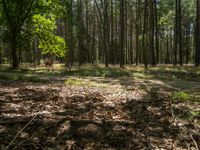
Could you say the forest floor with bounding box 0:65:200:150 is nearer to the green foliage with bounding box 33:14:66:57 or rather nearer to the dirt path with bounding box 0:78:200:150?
the dirt path with bounding box 0:78:200:150

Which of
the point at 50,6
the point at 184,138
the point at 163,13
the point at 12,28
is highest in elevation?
the point at 163,13

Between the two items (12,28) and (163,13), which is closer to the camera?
(12,28)

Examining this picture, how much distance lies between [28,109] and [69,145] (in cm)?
265

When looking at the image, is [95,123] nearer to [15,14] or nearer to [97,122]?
[97,122]

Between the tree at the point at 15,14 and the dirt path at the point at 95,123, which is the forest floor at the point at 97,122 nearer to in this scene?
the dirt path at the point at 95,123

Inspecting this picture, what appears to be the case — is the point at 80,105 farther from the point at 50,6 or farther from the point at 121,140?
the point at 50,6

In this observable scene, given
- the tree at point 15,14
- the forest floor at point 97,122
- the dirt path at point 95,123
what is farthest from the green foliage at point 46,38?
the dirt path at point 95,123

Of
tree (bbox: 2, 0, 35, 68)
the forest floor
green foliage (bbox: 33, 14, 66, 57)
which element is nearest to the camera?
the forest floor

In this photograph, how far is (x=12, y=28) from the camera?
2494 cm

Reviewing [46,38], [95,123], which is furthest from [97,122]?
[46,38]

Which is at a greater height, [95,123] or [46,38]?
[46,38]

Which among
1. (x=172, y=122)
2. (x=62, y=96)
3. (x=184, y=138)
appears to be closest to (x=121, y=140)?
(x=184, y=138)

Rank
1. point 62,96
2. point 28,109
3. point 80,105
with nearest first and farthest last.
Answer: point 28,109 < point 80,105 < point 62,96

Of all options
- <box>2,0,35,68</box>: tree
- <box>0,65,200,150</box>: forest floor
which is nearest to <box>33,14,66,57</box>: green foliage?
<box>2,0,35,68</box>: tree
